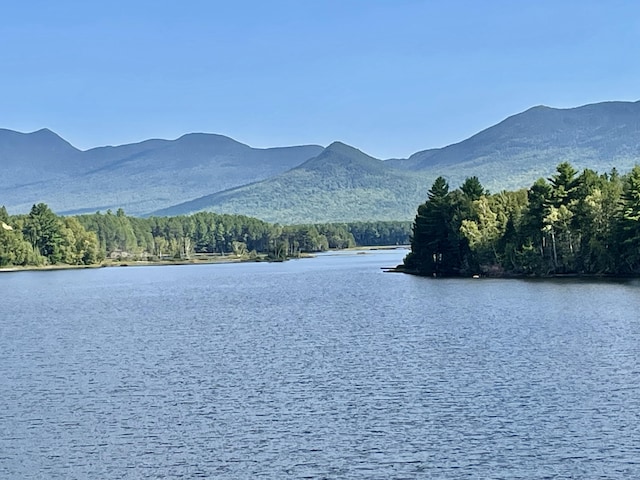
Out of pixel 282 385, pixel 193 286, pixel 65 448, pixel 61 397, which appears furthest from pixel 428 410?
pixel 193 286

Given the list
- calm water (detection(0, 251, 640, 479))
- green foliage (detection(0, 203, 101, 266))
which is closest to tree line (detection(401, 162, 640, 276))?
calm water (detection(0, 251, 640, 479))

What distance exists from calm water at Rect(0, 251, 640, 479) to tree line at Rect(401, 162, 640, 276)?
78.9ft

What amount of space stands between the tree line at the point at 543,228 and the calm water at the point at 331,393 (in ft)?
78.9

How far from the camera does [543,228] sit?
95.0 m

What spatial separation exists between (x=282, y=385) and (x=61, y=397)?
341 inches

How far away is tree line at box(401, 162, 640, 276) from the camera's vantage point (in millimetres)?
92438

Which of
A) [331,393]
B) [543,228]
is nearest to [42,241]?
[543,228]

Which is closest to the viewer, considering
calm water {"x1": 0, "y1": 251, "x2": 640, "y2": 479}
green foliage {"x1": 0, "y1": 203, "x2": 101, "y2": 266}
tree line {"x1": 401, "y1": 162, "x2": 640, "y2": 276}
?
calm water {"x1": 0, "y1": 251, "x2": 640, "y2": 479}

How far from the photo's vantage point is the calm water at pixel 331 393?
89.1 feet

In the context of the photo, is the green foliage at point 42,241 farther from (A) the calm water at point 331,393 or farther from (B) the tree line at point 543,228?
(A) the calm water at point 331,393

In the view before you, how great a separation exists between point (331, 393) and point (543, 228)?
63026 mm

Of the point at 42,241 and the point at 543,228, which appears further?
the point at 42,241

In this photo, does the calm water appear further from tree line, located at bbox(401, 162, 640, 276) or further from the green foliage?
the green foliage

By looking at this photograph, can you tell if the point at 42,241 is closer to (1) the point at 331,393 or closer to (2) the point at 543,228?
(2) the point at 543,228
